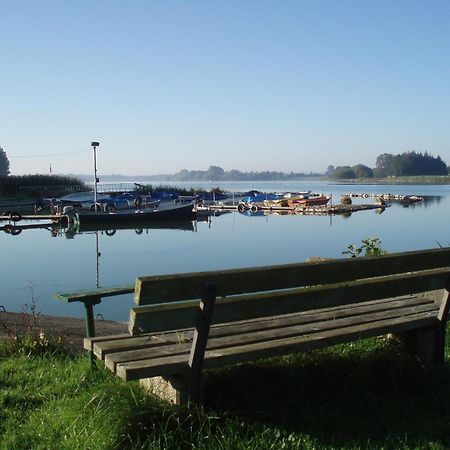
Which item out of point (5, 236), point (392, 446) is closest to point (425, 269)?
point (392, 446)

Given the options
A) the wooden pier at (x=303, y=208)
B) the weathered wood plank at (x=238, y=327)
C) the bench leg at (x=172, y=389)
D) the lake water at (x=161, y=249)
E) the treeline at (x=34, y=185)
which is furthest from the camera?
the treeline at (x=34, y=185)

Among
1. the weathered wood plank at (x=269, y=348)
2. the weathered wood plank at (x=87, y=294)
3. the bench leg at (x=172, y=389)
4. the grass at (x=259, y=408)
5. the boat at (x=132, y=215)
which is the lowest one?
the boat at (x=132, y=215)

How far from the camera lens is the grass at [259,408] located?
2.93 metres

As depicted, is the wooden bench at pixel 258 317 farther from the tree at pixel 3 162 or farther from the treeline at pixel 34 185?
the tree at pixel 3 162

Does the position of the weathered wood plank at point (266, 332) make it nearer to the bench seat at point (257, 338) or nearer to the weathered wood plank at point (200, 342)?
the bench seat at point (257, 338)

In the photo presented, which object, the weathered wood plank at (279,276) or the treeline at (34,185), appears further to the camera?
the treeline at (34,185)

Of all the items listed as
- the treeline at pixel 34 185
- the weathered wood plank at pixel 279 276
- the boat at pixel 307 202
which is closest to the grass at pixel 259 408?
the weathered wood plank at pixel 279 276

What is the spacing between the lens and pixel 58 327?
22.4 ft

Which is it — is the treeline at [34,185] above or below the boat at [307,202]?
above

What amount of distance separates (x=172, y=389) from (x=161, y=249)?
2240cm

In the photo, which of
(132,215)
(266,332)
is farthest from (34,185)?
(266,332)

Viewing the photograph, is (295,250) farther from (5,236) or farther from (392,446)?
(392,446)

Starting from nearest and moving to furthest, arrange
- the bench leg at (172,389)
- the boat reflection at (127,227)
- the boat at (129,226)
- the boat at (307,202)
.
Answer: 1. the bench leg at (172,389)
2. the boat reflection at (127,227)
3. the boat at (129,226)
4. the boat at (307,202)

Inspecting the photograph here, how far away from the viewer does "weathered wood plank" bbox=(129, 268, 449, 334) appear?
9.81 ft
